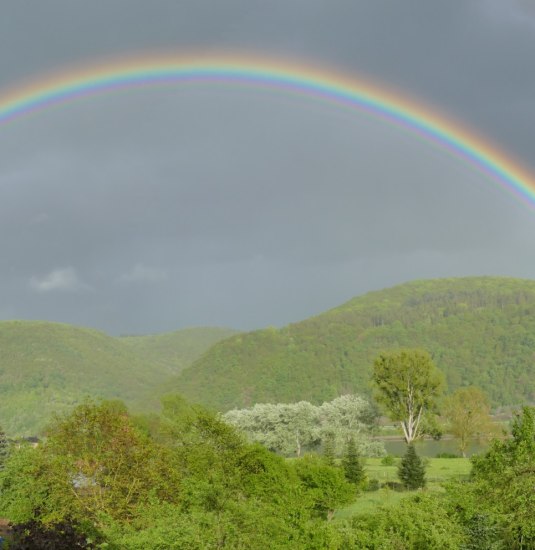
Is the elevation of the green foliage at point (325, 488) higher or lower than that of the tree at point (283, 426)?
lower

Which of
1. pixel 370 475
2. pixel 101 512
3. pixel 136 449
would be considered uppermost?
pixel 136 449

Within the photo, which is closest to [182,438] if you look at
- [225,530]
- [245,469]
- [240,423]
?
[245,469]

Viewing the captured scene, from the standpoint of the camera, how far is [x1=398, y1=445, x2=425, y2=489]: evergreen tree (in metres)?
44.5

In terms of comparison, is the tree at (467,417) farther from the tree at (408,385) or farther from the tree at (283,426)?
the tree at (283,426)

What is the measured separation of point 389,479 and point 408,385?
907 inches

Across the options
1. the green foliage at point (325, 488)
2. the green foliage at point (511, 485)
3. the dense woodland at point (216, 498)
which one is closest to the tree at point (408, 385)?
the dense woodland at point (216, 498)

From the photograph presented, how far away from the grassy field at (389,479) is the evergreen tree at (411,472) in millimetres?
881

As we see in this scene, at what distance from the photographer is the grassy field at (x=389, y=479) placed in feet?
123

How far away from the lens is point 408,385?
240 ft

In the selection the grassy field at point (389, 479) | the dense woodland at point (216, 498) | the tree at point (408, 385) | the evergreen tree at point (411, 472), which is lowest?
the grassy field at point (389, 479)

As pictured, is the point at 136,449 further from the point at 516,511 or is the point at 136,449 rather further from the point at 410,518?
the point at 516,511

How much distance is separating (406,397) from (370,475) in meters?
21.8

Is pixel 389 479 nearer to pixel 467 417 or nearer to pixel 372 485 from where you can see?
pixel 372 485

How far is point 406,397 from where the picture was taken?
74.5 metres
